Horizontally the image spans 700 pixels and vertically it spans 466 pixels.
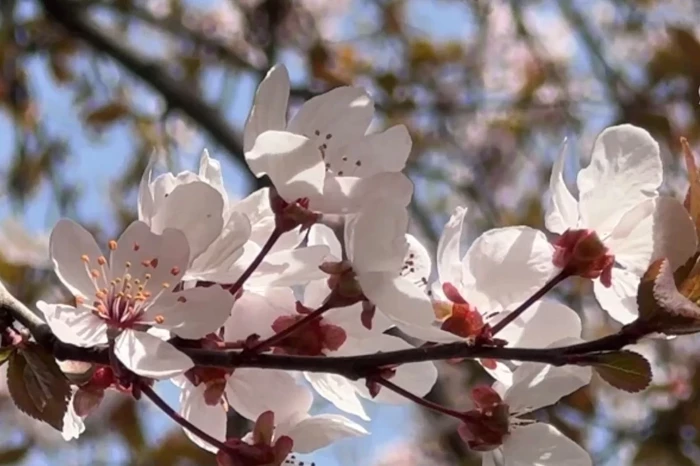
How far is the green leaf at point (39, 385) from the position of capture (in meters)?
0.65

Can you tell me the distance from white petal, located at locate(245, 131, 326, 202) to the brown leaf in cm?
180

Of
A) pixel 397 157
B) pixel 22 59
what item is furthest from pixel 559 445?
pixel 22 59

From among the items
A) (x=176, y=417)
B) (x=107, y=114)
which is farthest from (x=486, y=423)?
(x=107, y=114)

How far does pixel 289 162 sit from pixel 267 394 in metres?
0.21

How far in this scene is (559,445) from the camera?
73 centimetres

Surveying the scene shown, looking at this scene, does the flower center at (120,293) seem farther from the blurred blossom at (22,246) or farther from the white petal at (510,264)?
the blurred blossom at (22,246)

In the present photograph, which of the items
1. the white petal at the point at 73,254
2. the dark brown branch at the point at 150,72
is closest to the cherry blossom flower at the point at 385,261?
the white petal at the point at 73,254

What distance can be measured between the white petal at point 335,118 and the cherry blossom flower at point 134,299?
5.7 inches

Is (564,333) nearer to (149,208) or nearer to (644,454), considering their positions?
(149,208)

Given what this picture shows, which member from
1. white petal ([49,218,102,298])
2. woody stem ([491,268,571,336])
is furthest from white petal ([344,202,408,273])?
white petal ([49,218,102,298])

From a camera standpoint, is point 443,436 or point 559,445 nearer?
point 559,445

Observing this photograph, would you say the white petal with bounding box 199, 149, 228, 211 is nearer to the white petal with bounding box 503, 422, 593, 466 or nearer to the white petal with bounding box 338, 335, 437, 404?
the white petal with bounding box 338, 335, 437, 404

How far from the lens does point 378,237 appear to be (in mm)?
640

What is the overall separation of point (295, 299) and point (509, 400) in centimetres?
19
